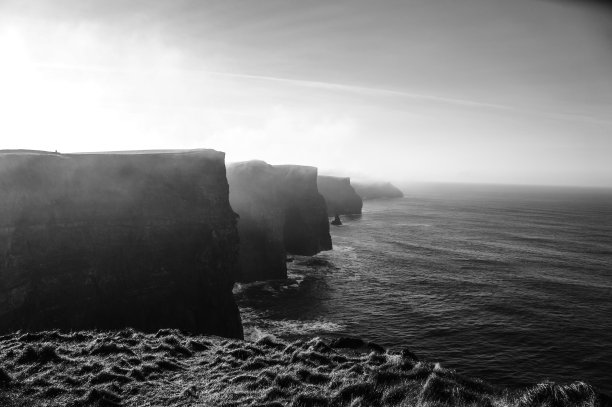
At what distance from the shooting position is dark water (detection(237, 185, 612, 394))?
3591 cm

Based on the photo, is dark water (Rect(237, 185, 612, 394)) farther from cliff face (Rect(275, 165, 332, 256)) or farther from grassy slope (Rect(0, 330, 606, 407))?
grassy slope (Rect(0, 330, 606, 407))

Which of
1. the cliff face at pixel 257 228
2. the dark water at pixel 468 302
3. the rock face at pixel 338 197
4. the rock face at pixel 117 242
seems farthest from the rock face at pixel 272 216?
the rock face at pixel 338 197

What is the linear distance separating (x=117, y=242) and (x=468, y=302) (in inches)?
1817

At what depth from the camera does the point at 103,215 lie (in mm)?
36906

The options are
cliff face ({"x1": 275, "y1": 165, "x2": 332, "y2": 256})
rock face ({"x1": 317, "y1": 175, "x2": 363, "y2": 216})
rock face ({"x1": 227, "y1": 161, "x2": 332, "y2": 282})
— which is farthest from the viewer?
rock face ({"x1": 317, "y1": 175, "x2": 363, "y2": 216})

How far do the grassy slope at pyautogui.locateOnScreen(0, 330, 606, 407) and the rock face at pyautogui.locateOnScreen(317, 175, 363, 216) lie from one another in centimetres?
12824

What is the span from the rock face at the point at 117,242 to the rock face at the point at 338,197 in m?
105

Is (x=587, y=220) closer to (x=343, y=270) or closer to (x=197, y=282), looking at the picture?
(x=343, y=270)

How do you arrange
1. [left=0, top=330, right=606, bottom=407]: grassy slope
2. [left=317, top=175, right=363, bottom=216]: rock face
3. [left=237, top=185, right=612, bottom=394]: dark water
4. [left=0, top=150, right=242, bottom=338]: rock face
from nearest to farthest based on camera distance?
[left=0, top=330, right=606, bottom=407]: grassy slope
[left=0, top=150, right=242, bottom=338]: rock face
[left=237, top=185, right=612, bottom=394]: dark water
[left=317, top=175, right=363, bottom=216]: rock face

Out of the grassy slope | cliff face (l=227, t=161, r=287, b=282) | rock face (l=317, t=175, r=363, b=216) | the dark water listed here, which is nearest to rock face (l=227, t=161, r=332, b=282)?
cliff face (l=227, t=161, r=287, b=282)


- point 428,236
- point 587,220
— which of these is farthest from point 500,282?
point 587,220

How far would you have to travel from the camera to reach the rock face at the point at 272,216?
62781 millimetres

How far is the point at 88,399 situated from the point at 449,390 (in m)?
14.7

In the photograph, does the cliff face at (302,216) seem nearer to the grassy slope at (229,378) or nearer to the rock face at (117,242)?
the rock face at (117,242)
